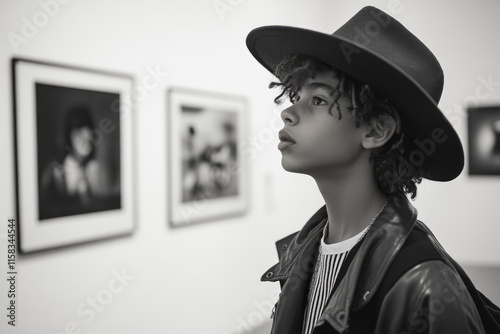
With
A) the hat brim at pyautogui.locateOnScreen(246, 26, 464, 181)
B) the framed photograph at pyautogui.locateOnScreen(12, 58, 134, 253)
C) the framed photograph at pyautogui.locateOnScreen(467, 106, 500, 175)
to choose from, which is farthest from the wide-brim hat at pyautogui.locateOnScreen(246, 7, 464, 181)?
the framed photograph at pyautogui.locateOnScreen(467, 106, 500, 175)

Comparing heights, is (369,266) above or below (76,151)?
below

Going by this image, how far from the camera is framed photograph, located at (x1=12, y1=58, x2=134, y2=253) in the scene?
1.95 meters

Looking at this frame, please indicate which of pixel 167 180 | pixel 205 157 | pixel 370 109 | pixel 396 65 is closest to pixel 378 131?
pixel 370 109

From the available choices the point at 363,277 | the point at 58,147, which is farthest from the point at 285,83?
the point at 58,147

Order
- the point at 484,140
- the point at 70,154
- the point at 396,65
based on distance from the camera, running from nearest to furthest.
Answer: the point at 396,65 → the point at 70,154 → the point at 484,140

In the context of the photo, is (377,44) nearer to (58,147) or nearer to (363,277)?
(363,277)

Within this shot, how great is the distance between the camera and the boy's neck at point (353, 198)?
1.22 m

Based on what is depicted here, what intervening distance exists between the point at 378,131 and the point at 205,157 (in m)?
1.87

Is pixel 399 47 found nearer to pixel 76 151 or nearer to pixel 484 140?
pixel 76 151

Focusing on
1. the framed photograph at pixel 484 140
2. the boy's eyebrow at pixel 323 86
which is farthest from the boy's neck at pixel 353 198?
the framed photograph at pixel 484 140

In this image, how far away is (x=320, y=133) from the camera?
3.82 ft

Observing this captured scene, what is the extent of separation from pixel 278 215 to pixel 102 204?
1.75m

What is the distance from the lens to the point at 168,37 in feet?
8.84

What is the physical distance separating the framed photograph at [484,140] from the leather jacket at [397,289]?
2.87 meters
